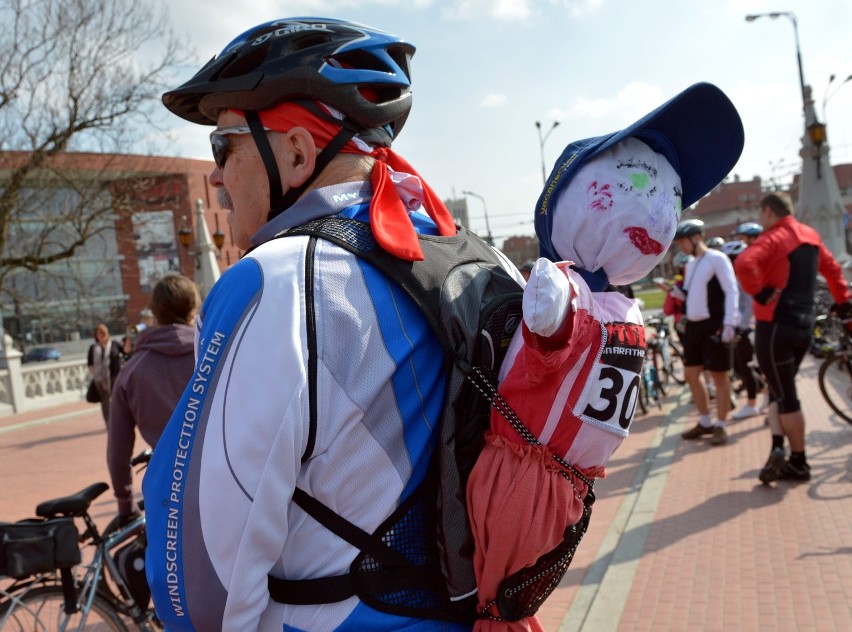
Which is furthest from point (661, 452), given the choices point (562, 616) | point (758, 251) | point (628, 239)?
point (628, 239)

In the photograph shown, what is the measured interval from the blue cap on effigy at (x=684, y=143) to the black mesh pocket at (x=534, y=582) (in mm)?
580

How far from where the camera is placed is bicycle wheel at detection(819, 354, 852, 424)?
26.0 feet

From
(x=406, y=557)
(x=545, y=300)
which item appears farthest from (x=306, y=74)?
(x=406, y=557)

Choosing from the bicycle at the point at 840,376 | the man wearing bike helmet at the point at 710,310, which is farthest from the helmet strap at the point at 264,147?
the bicycle at the point at 840,376

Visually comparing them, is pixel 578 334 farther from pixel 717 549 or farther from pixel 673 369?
pixel 673 369

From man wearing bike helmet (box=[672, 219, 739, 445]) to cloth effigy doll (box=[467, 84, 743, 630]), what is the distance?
257 inches

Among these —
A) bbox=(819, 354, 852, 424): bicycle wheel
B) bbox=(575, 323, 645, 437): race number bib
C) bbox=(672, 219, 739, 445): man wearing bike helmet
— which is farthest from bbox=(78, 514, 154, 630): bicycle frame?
bbox=(819, 354, 852, 424): bicycle wheel

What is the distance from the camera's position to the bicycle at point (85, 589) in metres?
3.43

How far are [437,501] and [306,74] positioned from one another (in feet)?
2.78

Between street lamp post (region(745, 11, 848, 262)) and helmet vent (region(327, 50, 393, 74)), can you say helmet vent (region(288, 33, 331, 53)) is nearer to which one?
helmet vent (region(327, 50, 393, 74))

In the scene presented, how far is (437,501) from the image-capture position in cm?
135

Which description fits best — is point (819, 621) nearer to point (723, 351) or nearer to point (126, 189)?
point (723, 351)

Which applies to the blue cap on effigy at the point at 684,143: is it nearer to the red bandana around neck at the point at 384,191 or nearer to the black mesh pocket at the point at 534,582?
the red bandana around neck at the point at 384,191

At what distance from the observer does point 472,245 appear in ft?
5.24
